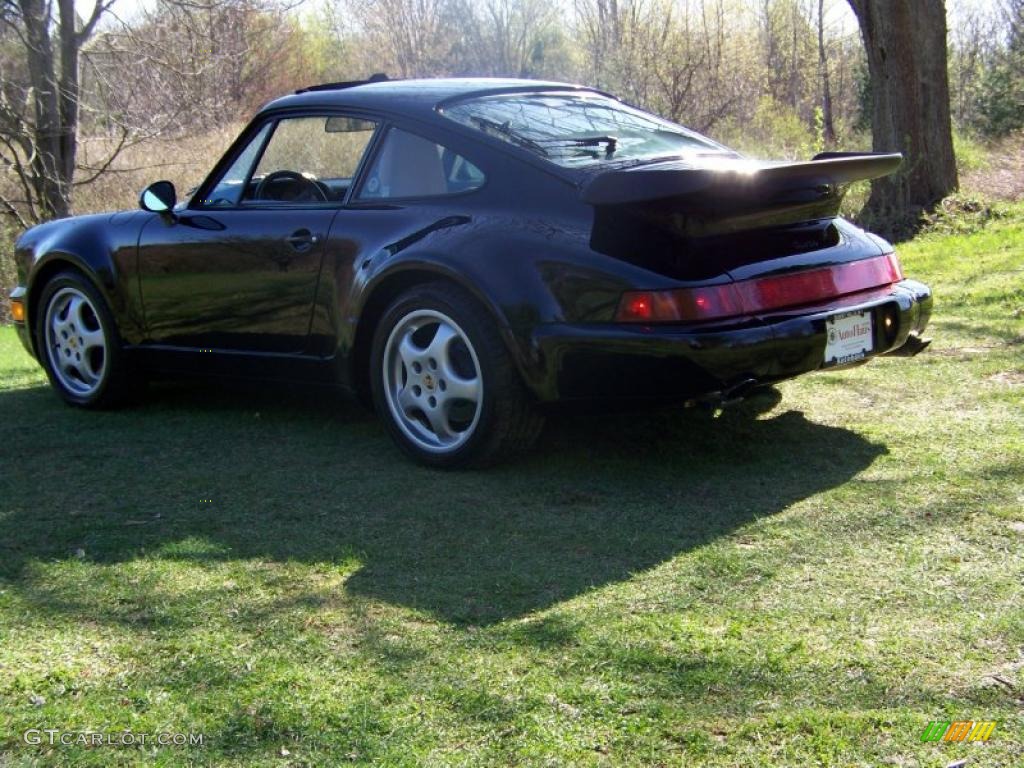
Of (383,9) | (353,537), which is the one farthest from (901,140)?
(383,9)

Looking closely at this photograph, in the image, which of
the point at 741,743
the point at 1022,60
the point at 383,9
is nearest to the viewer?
the point at 741,743

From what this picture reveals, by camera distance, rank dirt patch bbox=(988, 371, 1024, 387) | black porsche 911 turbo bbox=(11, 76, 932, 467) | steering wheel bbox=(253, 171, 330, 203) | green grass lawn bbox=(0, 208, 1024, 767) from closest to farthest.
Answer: green grass lawn bbox=(0, 208, 1024, 767)
black porsche 911 turbo bbox=(11, 76, 932, 467)
steering wheel bbox=(253, 171, 330, 203)
dirt patch bbox=(988, 371, 1024, 387)

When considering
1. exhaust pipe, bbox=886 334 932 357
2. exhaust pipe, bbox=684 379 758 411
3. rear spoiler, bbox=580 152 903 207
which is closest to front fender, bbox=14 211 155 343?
rear spoiler, bbox=580 152 903 207

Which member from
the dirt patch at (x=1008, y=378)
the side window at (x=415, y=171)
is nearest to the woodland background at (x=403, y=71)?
the dirt patch at (x=1008, y=378)

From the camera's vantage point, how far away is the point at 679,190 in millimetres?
4008

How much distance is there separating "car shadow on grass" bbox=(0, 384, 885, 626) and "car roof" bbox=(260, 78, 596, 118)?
127 centimetres

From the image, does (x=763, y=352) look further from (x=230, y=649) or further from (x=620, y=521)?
(x=230, y=649)

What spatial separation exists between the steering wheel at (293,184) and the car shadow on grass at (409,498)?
2.85 ft

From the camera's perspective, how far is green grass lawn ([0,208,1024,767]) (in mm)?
2627

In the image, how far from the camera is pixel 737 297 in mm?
4184

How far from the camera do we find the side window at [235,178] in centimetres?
560

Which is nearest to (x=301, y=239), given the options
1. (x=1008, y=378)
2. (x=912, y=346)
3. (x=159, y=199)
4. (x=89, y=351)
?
(x=159, y=199)

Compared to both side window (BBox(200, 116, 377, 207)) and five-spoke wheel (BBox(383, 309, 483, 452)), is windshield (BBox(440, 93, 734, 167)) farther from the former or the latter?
five-spoke wheel (BBox(383, 309, 483, 452))

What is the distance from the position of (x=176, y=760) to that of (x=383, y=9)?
3922cm
